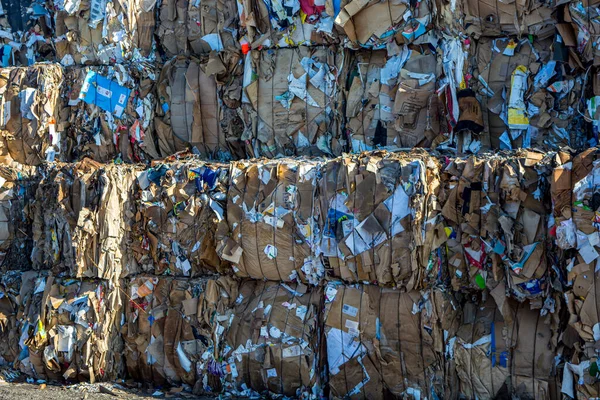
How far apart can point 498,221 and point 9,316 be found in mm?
4310

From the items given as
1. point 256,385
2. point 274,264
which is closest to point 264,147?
point 274,264

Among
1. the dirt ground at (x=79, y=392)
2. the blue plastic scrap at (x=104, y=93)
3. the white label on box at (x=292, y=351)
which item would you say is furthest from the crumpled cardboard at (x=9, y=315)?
the white label on box at (x=292, y=351)

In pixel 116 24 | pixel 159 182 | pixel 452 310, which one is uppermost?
pixel 116 24

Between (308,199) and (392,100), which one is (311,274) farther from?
(392,100)

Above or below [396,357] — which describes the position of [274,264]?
above

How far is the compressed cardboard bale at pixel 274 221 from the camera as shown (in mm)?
5586

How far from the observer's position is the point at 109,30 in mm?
6742

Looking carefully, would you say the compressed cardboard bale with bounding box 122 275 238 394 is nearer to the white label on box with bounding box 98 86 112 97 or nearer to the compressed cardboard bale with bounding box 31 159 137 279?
the compressed cardboard bale with bounding box 31 159 137 279

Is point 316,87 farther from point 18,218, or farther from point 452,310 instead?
point 18,218

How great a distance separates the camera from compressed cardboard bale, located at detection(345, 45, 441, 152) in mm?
5863

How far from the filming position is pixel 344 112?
6.16 metres

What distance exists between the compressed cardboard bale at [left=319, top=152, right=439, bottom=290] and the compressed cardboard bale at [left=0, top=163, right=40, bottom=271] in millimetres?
2922

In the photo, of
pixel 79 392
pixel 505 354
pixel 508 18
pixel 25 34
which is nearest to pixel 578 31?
pixel 508 18

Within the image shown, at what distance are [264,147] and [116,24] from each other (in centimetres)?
181
